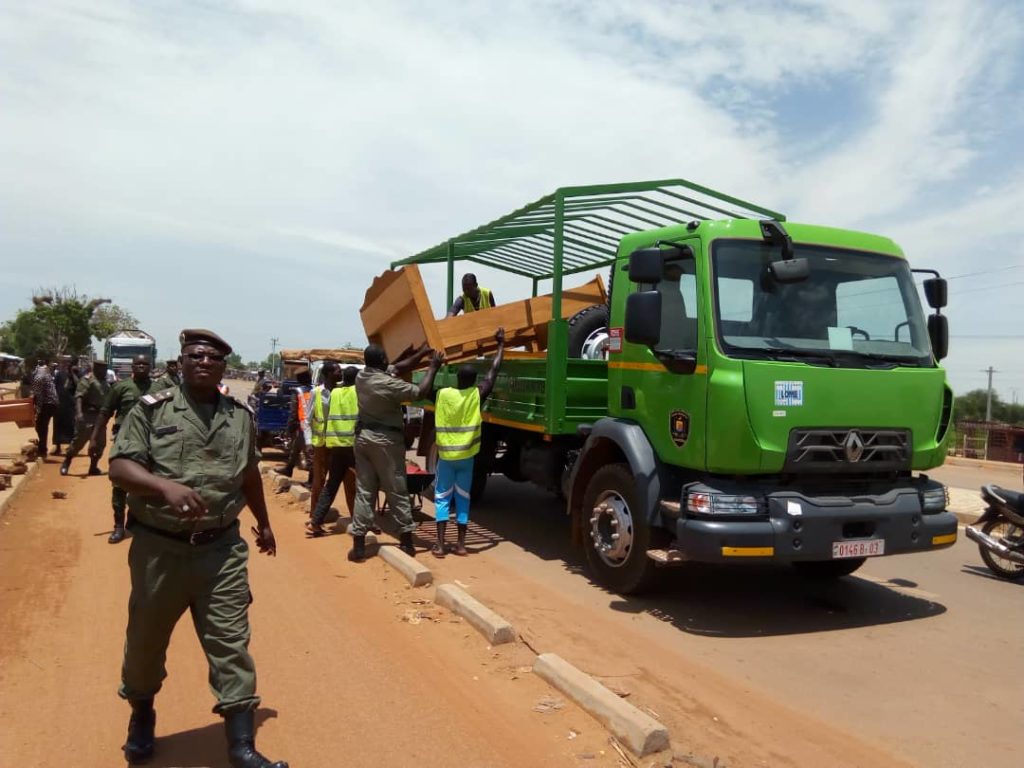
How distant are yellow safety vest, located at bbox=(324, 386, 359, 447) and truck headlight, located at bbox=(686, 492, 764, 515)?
3753mm

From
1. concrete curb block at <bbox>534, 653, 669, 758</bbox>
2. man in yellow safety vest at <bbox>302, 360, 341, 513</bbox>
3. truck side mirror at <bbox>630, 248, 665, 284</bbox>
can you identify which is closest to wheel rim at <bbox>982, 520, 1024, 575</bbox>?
truck side mirror at <bbox>630, 248, 665, 284</bbox>

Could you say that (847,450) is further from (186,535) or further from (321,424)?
(321,424)

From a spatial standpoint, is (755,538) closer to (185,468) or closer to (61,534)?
(185,468)

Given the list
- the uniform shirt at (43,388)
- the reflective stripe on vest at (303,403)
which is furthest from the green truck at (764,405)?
the uniform shirt at (43,388)

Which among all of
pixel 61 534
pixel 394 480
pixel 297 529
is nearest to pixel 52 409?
pixel 61 534

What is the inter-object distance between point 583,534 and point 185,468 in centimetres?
377

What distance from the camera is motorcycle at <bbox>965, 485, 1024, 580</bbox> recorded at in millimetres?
6617

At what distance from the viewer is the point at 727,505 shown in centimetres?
490

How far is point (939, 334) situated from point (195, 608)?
5303mm

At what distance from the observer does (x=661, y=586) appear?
5.82 metres

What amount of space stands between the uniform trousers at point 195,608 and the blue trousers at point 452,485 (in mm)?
3851

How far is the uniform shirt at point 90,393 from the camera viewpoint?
1149 centimetres

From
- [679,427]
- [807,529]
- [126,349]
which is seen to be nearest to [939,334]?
[807,529]

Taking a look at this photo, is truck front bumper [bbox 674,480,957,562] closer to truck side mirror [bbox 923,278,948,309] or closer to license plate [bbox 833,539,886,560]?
license plate [bbox 833,539,886,560]
